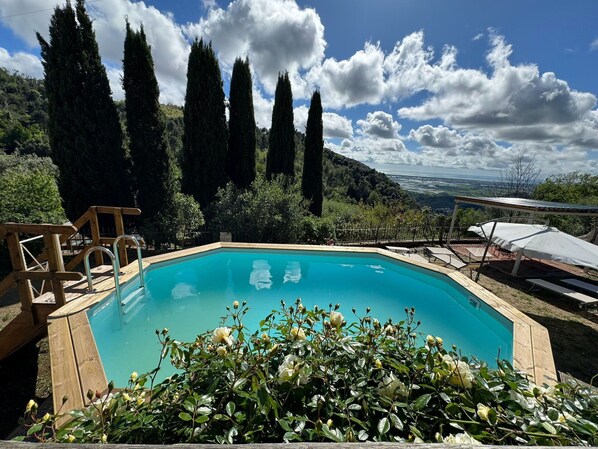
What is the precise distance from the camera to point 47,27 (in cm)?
781

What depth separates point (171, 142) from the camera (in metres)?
27.2

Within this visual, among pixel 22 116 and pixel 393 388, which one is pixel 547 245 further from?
pixel 22 116

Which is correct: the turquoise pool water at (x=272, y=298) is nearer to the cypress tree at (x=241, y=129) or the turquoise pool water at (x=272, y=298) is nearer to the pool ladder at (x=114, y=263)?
the pool ladder at (x=114, y=263)

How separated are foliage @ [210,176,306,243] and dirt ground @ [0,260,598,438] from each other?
18.8ft

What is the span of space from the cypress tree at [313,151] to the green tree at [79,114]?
854 cm

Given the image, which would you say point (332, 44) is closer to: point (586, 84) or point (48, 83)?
point (48, 83)

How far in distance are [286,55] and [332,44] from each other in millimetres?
2223

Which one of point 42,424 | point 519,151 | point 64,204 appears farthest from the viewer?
point 519,151

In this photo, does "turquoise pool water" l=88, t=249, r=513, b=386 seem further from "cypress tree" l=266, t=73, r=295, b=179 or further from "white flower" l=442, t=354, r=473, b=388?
"cypress tree" l=266, t=73, r=295, b=179

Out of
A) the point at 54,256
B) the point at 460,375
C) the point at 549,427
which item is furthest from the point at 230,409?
the point at 54,256

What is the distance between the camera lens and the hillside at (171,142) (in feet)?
93.4

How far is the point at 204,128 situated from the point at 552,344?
473 inches

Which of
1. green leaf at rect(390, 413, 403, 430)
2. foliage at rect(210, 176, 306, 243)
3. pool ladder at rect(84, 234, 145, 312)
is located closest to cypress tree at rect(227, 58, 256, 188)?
foliage at rect(210, 176, 306, 243)

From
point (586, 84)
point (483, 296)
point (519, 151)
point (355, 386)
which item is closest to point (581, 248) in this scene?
point (483, 296)
